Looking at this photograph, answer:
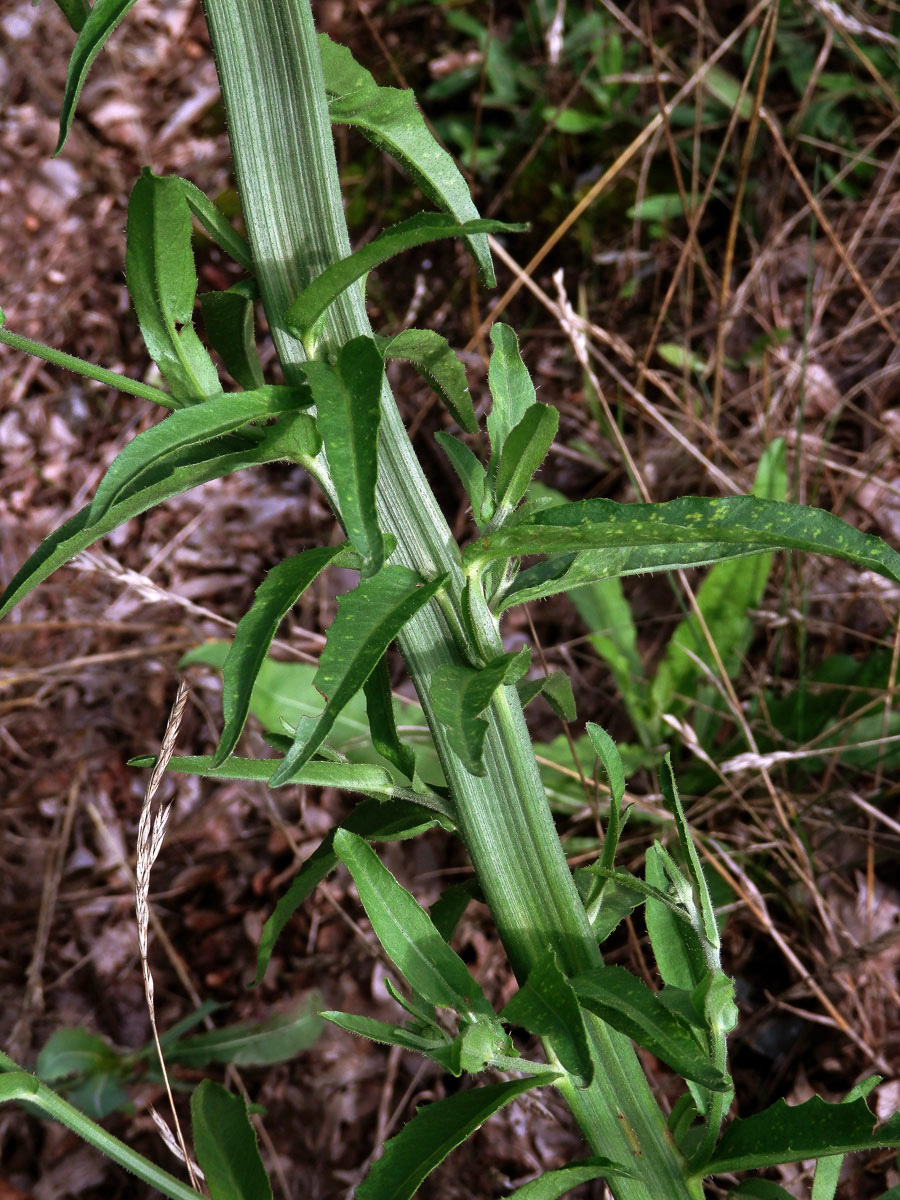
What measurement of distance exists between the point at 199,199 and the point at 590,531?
408mm

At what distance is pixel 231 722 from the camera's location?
2.43 ft

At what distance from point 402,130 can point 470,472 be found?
0.29 m

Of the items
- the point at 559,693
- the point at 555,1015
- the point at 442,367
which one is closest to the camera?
the point at 555,1015

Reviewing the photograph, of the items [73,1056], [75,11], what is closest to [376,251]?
[75,11]

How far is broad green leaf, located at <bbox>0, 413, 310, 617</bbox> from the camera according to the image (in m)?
0.76

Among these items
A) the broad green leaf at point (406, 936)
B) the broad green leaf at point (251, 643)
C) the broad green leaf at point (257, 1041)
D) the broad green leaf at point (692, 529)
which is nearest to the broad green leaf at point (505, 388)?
the broad green leaf at point (692, 529)

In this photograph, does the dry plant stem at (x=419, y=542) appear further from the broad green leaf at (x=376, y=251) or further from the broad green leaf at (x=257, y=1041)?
the broad green leaf at (x=257, y=1041)

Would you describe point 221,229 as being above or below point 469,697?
above

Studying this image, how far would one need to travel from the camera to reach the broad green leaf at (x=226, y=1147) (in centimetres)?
109

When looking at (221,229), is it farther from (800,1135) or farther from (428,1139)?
(800,1135)

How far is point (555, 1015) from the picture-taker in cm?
82

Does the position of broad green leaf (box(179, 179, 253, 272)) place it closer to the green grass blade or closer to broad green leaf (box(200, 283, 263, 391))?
broad green leaf (box(200, 283, 263, 391))

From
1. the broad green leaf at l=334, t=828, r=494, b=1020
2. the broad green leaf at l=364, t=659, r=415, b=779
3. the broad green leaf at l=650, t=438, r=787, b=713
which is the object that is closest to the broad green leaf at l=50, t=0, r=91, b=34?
the broad green leaf at l=364, t=659, r=415, b=779

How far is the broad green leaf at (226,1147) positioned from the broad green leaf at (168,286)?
30.2 inches
